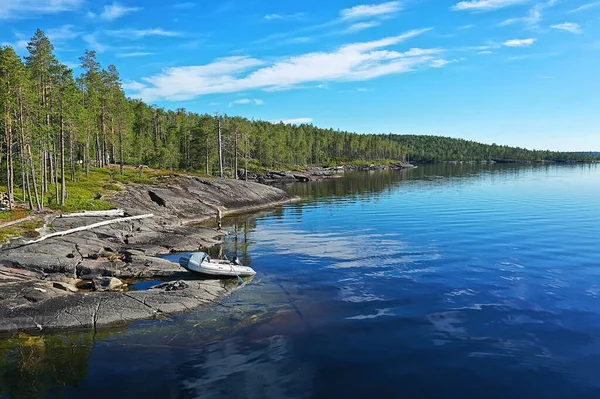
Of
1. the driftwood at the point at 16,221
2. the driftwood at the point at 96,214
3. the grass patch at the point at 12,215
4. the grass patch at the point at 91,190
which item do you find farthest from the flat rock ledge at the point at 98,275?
the grass patch at the point at 91,190

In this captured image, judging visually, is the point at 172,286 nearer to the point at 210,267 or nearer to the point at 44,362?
the point at 210,267

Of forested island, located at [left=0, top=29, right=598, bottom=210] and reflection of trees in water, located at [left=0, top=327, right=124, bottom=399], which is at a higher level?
forested island, located at [left=0, top=29, right=598, bottom=210]

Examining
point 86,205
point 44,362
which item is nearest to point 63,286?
point 44,362

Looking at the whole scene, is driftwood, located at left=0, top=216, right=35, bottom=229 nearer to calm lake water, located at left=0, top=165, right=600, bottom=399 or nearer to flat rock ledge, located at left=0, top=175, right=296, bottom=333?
flat rock ledge, located at left=0, top=175, right=296, bottom=333

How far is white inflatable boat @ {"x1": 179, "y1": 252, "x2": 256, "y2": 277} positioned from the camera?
3142 centimetres

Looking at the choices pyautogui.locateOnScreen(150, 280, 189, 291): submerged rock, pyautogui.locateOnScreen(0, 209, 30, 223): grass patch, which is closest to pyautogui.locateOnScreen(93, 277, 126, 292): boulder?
pyautogui.locateOnScreen(150, 280, 189, 291): submerged rock

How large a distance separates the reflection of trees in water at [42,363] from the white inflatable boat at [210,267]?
32.8ft

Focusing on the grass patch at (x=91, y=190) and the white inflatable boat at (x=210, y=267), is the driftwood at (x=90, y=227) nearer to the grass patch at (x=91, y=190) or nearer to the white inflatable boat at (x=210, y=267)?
the grass patch at (x=91, y=190)

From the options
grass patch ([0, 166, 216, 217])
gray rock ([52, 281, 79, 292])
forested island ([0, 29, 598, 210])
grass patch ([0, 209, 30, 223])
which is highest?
forested island ([0, 29, 598, 210])

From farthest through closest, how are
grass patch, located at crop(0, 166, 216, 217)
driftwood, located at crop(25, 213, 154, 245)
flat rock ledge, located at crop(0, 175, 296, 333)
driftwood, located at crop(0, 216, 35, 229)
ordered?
grass patch, located at crop(0, 166, 216, 217), driftwood, located at crop(0, 216, 35, 229), driftwood, located at crop(25, 213, 154, 245), flat rock ledge, located at crop(0, 175, 296, 333)

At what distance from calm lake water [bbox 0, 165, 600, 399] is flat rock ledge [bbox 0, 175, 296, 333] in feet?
5.07

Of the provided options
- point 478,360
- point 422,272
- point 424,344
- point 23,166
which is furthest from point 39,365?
point 23,166

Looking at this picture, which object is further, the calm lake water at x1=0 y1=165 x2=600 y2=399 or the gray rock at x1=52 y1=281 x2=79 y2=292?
the gray rock at x1=52 y1=281 x2=79 y2=292

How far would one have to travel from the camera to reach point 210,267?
3164cm
